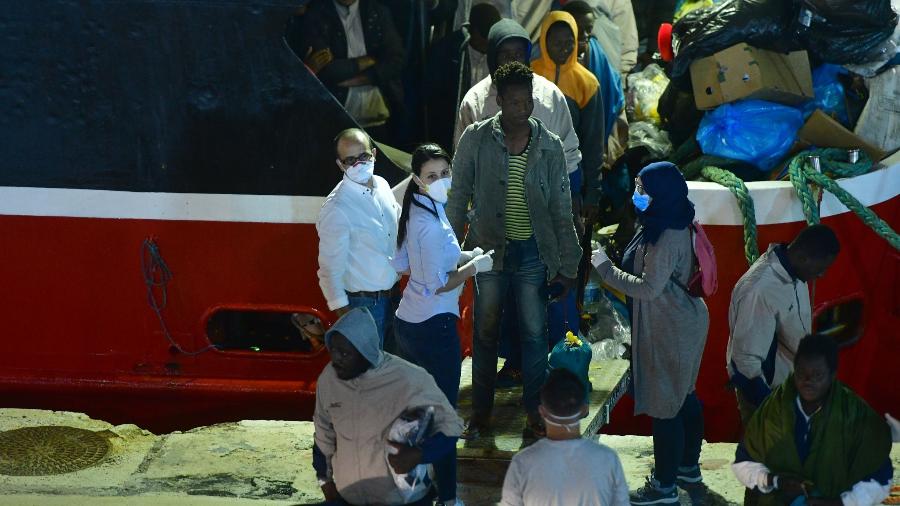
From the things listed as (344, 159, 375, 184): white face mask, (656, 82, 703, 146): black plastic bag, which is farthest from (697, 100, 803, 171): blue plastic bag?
(344, 159, 375, 184): white face mask

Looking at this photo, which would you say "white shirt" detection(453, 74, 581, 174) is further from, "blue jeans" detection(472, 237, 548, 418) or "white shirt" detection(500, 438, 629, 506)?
"white shirt" detection(500, 438, 629, 506)

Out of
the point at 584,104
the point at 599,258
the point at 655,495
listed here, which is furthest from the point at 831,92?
the point at 655,495

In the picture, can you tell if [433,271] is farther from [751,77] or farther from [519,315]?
[751,77]

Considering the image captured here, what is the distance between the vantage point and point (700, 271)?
4.61 meters

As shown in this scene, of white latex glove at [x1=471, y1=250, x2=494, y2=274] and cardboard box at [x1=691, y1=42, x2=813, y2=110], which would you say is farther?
cardboard box at [x1=691, y1=42, x2=813, y2=110]

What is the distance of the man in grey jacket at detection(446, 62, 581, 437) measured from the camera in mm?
4926

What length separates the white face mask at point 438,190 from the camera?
15.5 feet

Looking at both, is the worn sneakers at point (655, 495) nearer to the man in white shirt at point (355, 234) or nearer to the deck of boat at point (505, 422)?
the deck of boat at point (505, 422)

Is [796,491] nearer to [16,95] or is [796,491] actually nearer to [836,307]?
[836,307]

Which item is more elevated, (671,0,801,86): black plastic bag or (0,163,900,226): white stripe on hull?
(671,0,801,86): black plastic bag

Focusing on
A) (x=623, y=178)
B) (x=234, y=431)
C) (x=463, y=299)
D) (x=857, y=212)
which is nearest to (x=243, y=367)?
(x=234, y=431)

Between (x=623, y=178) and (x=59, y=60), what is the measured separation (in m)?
3.24

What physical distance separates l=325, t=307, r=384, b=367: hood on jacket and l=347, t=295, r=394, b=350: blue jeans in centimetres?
120

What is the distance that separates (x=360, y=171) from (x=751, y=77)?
8.06 ft
